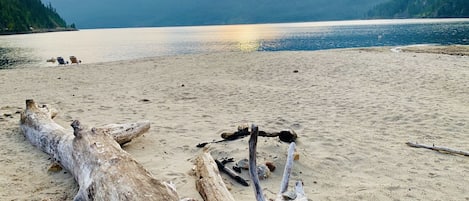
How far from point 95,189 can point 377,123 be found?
7.42 meters

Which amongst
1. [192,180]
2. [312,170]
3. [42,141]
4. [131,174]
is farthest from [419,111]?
[42,141]

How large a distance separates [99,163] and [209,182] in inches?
59.7

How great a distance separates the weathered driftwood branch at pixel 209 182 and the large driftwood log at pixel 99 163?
0.73 meters

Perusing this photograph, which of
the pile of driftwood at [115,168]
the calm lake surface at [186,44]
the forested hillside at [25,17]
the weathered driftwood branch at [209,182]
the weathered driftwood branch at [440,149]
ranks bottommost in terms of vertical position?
the calm lake surface at [186,44]

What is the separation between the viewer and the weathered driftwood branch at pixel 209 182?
15.5 feet

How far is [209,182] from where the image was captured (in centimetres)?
512

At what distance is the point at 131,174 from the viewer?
175 inches

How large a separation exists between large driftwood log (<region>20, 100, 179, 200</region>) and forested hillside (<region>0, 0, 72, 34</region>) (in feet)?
478

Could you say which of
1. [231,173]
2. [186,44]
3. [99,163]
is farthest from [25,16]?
[231,173]

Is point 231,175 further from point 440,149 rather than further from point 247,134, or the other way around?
point 440,149

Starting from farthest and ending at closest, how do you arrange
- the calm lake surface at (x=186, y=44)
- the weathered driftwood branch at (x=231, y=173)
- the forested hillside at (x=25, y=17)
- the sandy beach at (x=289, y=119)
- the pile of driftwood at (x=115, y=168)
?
the forested hillside at (x=25, y=17)
the calm lake surface at (x=186, y=44)
the sandy beach at (x=289, y=119)
the weathered driftwood branch at (x=231, y=173)
the pile of driftwood at (x=115, y=168)

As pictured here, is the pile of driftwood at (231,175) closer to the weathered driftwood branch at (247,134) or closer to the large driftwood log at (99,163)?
the large driftwood log at (99,163)

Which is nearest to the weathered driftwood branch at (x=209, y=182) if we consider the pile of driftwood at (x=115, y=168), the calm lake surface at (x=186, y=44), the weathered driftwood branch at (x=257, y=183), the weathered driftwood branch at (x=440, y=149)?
the pile of driftwood at (x=115, y=168)

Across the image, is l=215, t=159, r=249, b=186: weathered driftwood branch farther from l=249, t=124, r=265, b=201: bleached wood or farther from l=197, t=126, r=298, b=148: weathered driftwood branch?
l=249, t=124, r=265, b=201: bleached wood
